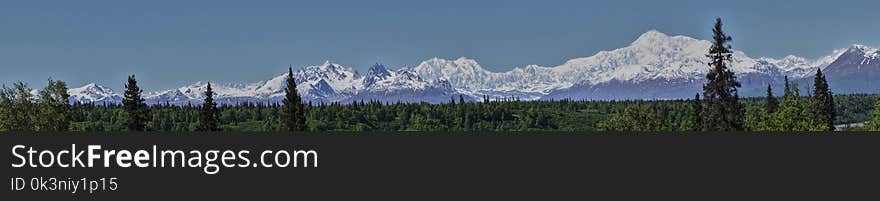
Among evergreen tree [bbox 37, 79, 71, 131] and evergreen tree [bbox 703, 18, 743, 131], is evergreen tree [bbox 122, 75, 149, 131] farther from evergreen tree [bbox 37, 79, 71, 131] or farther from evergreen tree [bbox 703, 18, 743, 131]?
evergreen tree [bbox 703, 18, 743, 131]

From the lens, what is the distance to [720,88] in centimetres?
12275

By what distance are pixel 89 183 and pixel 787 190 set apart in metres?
35.4

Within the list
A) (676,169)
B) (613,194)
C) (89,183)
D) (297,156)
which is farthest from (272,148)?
(676,169)

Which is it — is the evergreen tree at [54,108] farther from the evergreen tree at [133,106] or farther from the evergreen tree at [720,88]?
the evergreen tree at [720,88]

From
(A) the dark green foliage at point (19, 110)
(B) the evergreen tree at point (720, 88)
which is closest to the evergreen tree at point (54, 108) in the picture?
(A) the dark green foliage at point (19, 110)

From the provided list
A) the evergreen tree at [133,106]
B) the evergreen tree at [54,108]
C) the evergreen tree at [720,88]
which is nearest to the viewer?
the evergreen tree at [720,88]

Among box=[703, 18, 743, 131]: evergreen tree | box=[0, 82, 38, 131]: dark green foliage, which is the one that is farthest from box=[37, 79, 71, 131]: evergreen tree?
box=[703, 18, 743, 131]: evergreen tree

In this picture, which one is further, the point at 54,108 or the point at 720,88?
the point at 54,108

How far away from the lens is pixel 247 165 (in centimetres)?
4981

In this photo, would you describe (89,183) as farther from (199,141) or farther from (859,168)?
(859,168)

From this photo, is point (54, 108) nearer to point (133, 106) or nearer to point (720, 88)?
point (133, 106)

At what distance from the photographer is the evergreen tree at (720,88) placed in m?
123

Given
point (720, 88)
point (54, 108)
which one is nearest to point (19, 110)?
point (54, 108)

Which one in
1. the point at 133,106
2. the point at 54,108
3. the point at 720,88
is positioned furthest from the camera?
the point at 133,106
